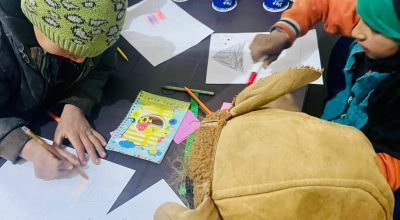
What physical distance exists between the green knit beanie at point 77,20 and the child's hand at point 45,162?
0.73 feet

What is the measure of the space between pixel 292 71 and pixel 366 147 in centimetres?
14

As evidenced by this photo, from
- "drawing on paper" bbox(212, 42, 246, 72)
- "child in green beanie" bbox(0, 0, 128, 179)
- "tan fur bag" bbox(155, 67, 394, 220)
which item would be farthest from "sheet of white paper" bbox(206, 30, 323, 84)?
"tan fur bag" bbox(155, 67, 394, 220)

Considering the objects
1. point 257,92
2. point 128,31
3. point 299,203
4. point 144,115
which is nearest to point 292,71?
point 257,92

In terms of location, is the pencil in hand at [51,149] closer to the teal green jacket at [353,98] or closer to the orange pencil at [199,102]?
the orange pencil at [199,102]

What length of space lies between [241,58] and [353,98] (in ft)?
0.97

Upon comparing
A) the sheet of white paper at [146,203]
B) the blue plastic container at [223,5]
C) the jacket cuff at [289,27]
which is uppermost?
the jacket cuff at [289,27]

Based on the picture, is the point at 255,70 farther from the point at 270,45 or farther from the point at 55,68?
the point at 55,68

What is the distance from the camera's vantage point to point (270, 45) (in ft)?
2.77

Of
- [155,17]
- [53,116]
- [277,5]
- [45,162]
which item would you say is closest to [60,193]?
[45,162]

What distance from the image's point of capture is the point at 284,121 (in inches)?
16.6

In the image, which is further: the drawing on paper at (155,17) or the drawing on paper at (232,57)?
the drawing on paper at (155,17)

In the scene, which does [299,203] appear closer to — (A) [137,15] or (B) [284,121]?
(B) [284,121]

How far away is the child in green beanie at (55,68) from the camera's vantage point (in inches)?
23.6

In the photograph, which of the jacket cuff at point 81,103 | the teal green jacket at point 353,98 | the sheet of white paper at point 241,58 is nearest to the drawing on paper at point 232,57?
the sheet of white paper at point 241,58
